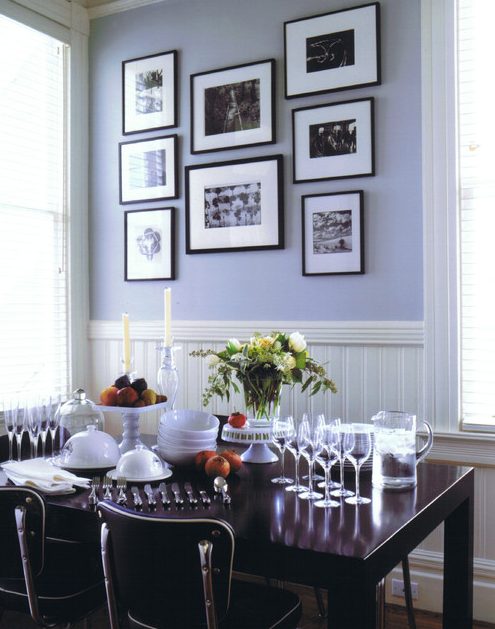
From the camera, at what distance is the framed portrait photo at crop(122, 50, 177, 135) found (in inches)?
148

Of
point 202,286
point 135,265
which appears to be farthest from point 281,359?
point 135,265

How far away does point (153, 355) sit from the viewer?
3.83 m

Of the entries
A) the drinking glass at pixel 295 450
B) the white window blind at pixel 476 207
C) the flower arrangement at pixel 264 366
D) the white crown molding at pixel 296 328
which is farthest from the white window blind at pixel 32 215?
the white window blind at pixel 476 207

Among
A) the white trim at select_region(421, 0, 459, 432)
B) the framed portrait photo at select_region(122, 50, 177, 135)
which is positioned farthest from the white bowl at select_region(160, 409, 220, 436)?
the framed portrait photo at select_region(122, 50, 177, 135)

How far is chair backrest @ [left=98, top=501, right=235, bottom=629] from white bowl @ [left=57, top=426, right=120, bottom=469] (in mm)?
587

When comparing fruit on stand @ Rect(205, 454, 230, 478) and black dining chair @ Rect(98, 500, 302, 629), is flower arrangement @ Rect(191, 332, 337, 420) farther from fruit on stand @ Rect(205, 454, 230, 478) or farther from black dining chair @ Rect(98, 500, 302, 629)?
black dining chair @ Rect(98, 500, 302, 629)

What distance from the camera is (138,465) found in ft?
7.20

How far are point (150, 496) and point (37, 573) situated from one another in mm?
404

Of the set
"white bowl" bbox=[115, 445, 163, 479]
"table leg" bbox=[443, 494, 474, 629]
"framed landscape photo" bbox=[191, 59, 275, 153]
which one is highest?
"framed landscape photo" bbox=[191, 59, 275, 153]

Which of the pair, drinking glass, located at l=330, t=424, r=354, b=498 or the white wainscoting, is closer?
drinking glass, located at l=330, t=424, r=354, b=498

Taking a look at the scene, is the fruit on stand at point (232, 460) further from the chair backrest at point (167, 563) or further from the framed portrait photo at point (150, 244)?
the framed portrait photo at point (150, 244)

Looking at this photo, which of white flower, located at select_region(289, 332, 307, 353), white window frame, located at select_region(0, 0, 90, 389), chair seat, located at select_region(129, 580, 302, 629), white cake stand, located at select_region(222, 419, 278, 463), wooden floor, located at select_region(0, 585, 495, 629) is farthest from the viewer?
white window frame, located at select_region(0, 0, 90, 389)

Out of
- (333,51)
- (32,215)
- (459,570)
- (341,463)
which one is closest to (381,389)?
(459,570)

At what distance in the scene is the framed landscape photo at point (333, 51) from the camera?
10.4ft
